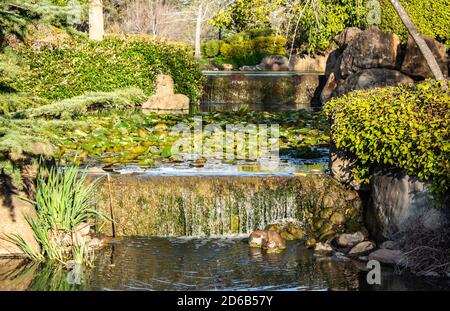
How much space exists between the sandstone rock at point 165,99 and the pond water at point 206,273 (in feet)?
41.0

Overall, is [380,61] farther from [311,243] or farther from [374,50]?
[311,243]

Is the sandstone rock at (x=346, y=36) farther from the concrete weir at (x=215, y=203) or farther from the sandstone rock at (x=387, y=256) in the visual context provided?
the sandstone rock at (x=387, y=256)

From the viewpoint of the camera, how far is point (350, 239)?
33.7 feet

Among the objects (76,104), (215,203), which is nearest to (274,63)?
(215,203)

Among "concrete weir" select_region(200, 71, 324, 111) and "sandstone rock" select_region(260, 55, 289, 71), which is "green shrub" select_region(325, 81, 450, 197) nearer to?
"concrete weir" select_region(200, 71, 324, 111)

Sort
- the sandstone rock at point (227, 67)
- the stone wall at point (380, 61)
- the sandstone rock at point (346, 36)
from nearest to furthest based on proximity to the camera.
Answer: the stone wall at point (380, 61) < the sandstone rock at point (346, 36) < the sandstone rock at point (227, 67)

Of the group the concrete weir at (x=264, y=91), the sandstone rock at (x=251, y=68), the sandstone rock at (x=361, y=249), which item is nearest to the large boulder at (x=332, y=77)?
the concrete weir at (x=264, y=91)

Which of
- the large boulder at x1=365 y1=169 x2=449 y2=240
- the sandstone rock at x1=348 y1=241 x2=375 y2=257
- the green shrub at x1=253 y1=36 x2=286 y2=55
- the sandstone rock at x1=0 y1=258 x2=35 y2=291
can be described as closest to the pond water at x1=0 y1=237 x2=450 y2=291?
the sandstone rock at x1=0 y1=258 x2=35 y2=291

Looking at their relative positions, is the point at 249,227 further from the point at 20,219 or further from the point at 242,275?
the point at 20,219

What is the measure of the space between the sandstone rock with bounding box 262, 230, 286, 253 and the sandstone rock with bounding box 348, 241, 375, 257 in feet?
3.25

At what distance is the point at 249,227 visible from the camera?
11.4 meters

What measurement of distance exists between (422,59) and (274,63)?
2383cm

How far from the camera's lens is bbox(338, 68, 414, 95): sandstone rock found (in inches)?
733

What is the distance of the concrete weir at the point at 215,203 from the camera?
37.0ft
